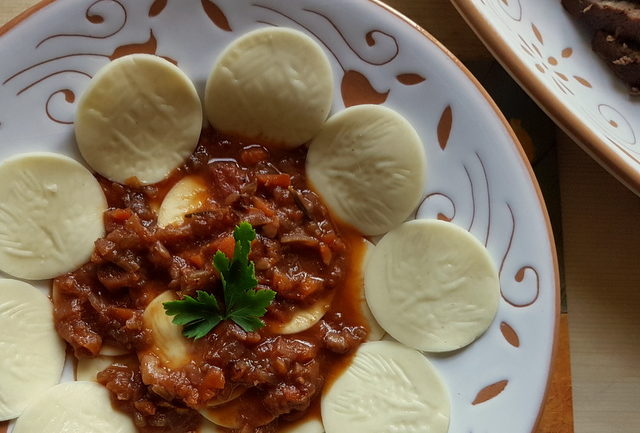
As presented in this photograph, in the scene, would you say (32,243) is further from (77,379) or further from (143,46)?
(143,46)

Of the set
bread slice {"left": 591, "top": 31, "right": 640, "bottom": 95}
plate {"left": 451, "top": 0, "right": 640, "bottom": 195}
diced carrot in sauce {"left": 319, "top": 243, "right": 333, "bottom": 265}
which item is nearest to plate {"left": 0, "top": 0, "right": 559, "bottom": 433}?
plate {"left": 451, "top": 0, "right": 640, "bottom": 195}

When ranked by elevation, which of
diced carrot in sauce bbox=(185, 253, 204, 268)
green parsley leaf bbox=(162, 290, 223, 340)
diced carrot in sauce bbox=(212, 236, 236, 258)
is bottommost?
green parsley leaf bbox=(162, 290, 223, 340)

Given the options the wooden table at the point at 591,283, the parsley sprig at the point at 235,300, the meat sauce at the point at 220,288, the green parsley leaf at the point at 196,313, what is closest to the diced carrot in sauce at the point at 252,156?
the meat sauce at the point at 220,288

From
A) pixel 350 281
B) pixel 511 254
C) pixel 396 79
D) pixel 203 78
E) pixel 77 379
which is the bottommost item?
pixel 77 379

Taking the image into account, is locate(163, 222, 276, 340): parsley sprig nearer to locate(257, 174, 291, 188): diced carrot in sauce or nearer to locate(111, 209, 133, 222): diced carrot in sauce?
locate(257, 174, 291, 188): diced carrot in sauce

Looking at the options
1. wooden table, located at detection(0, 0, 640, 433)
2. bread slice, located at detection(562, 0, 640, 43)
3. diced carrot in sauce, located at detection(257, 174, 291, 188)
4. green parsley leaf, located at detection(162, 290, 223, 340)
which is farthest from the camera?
wooden table, located at detection(0, 0, 640, 433)

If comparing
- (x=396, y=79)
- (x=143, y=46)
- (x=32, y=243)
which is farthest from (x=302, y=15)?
(x=32, y=243)

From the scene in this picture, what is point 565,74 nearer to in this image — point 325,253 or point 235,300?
point 325,253

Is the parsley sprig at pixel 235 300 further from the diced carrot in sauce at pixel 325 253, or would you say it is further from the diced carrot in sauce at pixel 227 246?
the diced carrot in sauce at pixel 325 253
